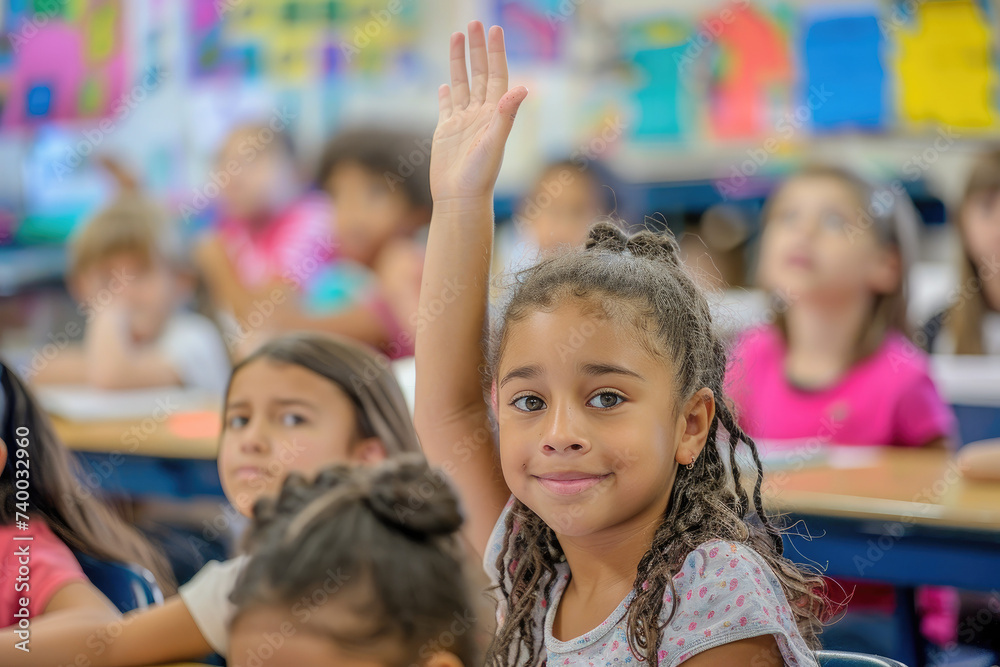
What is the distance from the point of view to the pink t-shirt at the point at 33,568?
3.38 ft

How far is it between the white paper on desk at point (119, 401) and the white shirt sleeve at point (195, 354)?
63 mm

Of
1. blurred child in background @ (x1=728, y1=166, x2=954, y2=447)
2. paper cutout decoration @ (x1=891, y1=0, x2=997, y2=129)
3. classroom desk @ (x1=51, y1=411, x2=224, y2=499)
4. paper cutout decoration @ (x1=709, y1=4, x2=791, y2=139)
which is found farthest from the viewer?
paper cutout decoration @ (x1=709, y1=4, x2=791, y2=139)

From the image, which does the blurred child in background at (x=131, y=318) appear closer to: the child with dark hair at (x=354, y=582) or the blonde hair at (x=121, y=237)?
the blonde hair at (x=121, y=237)

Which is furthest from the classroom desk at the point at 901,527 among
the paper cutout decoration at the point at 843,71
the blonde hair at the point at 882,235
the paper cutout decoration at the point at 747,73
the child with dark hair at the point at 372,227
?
the paper cutout decoration at the point at 747,73

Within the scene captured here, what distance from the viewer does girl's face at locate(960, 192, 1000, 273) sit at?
247 centimetres

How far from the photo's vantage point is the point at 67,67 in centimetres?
384

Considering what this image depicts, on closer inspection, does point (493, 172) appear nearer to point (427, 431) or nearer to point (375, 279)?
point (427, 431)

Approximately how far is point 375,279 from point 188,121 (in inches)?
96.9

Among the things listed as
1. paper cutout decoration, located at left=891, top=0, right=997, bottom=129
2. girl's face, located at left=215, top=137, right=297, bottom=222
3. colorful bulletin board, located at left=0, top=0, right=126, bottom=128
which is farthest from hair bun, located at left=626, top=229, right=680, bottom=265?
paper cutout decoration, located at left=891, top=0, right=997, bottom=129

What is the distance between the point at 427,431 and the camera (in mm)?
1063

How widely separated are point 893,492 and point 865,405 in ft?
1.54

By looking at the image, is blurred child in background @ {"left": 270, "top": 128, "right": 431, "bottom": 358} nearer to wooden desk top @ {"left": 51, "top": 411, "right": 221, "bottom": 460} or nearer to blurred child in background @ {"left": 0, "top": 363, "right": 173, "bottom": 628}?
wooden desk top @ {"left": 51, "top": 411, "right": 221, "bottom": 460}

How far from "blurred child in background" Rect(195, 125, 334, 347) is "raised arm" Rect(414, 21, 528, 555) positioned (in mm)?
1702

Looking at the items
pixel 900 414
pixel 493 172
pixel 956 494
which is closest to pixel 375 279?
pixel 900 414
